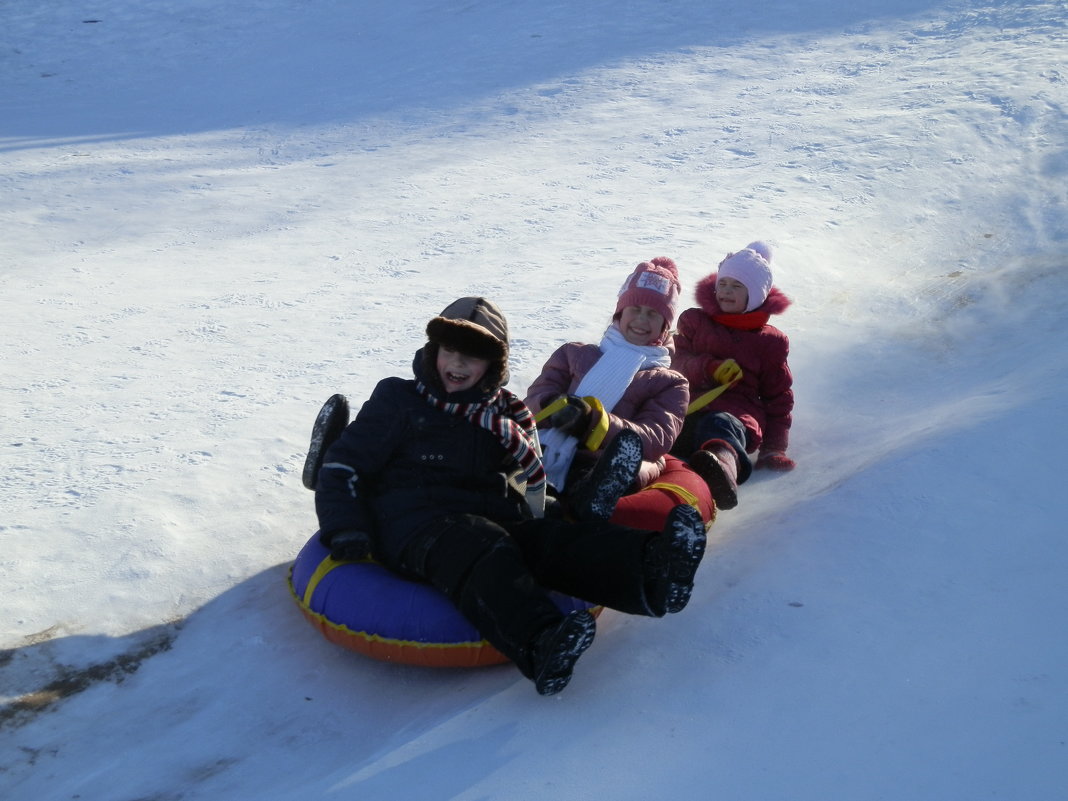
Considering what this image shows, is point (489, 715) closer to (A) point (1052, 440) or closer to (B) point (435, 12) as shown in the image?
(A) point (1052, 440)

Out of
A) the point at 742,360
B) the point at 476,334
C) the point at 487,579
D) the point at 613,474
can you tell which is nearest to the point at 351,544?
the point at 487,579

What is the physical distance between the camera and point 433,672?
122 inches

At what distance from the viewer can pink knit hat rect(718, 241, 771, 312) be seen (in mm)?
4418

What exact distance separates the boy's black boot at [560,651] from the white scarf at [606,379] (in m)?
1.03

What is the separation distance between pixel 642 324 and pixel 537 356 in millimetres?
1068

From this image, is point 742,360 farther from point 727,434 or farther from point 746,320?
point 727,434

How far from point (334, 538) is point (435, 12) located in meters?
9.34

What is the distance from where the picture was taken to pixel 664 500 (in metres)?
3.62

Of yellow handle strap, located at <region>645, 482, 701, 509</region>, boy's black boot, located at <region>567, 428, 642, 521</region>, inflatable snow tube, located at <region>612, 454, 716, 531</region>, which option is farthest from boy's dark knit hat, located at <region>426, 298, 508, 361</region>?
yellow handle strap, located at <region>645, 482, 701, 509</region>

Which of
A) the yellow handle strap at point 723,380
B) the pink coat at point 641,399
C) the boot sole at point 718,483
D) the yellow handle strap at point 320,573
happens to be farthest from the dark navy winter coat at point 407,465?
the yellow handle strap at point 723,380

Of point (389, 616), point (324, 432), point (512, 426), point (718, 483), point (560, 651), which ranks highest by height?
point (512, 426)

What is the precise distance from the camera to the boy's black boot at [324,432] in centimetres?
356

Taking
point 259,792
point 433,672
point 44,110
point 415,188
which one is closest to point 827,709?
point 433,672

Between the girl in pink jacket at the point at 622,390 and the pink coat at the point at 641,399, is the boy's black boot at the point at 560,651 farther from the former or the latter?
the pink coat at the point at 641,399
